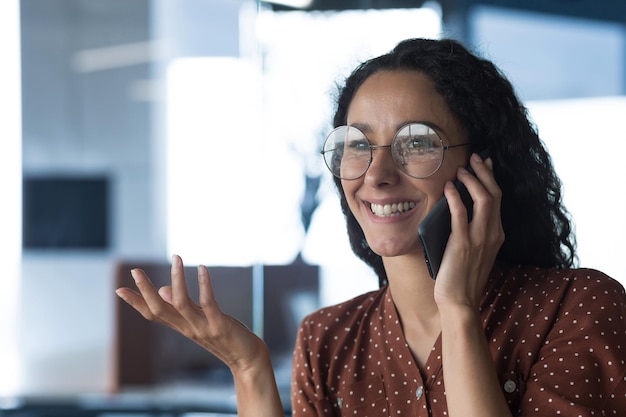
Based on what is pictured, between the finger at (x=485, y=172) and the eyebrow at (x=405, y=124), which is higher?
the eyebrow at (x=405, y=124)

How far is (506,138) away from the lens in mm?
1613

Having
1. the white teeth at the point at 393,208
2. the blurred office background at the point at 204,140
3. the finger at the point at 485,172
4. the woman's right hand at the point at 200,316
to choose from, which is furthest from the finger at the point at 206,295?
the blurred office background at the point at 204,140

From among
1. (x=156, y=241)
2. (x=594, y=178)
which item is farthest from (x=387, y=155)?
(x=156, y=241)

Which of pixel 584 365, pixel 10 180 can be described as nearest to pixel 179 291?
pixel 584 365

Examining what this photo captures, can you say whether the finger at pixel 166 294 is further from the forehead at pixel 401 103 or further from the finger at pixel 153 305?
the forehead at pixel 401 103

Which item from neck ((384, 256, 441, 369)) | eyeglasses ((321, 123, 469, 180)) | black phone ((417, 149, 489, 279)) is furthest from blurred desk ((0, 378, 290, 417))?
black phone ((417, 149, 489, 279))

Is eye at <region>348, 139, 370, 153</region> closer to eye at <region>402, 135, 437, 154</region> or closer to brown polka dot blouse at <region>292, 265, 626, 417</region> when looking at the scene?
eye at <region>402, 135, 437, 154</region>

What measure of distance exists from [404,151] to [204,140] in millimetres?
A: 3543

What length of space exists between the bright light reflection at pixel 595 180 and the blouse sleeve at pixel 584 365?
276cm

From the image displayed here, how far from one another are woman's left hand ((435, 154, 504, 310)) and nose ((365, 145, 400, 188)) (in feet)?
0.43

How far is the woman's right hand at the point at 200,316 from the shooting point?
1.40 meters

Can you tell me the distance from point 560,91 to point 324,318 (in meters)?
2.84

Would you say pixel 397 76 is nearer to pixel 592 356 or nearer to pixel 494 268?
pixel 494 268

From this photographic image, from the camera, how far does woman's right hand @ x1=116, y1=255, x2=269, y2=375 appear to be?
4.58 ft
